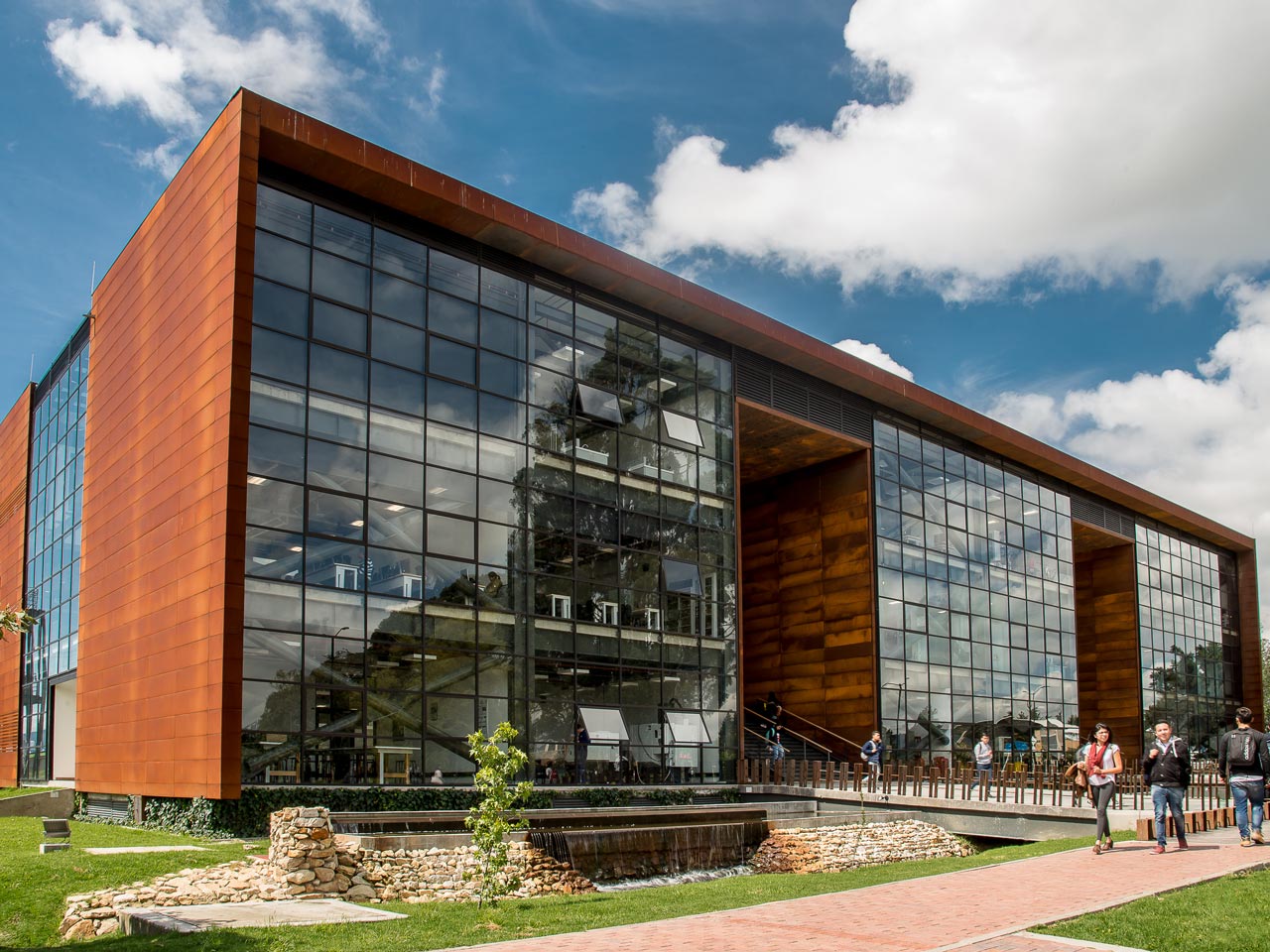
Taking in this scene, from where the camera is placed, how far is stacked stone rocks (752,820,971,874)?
22828 mm

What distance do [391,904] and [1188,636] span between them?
5344cm

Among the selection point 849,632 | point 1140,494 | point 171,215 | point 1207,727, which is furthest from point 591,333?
point 1207,727

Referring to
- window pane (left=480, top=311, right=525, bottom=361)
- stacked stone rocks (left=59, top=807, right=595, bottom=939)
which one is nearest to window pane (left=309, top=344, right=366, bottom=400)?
window pane (left=480, top=311, right=525, bottom=361)

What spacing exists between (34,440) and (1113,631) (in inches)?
1815

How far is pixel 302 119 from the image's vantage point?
76.3ft

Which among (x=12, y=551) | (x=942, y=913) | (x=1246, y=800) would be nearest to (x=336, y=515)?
(x=942, y=913)

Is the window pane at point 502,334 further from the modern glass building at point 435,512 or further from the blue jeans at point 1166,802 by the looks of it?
the blue jeans at point 1166,802

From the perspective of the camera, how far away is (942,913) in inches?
471

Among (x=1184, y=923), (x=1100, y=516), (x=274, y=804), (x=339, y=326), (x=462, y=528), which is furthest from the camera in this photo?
(x=1100, y=516)

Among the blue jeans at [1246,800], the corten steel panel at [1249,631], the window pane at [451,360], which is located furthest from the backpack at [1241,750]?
the corten steel panel at [1249,631]

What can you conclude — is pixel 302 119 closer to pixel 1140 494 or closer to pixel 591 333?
pixel 591 333

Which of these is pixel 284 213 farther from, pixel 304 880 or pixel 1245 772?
pixel 1245 772

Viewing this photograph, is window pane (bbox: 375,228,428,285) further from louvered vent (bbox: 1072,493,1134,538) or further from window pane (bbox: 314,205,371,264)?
louvered vent (bbox: 1072,493,1134,538)

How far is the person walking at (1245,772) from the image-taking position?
16.6 metres
